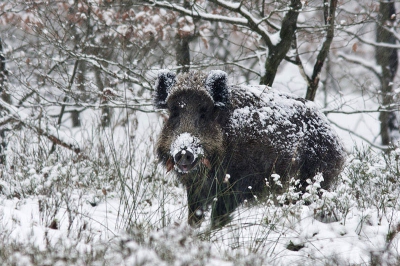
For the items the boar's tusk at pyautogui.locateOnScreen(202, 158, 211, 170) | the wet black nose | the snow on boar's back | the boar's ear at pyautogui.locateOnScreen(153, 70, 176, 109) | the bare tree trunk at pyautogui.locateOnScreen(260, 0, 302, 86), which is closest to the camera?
the wet black nose

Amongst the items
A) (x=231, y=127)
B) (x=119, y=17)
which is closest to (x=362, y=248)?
(x=231, y=127)

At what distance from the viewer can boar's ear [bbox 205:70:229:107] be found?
5.61 metres

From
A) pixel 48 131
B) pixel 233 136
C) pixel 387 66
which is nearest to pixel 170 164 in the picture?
pixel 233 136

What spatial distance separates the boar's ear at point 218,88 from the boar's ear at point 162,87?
0.48 m

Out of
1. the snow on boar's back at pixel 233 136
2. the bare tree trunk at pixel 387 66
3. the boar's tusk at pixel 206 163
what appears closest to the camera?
the boar's tusk at pixel 206 163

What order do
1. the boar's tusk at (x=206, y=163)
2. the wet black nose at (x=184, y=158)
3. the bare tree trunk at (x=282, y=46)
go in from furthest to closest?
the bare tree trunk at (x=282, y=46) < the boar's tusk at (x=206, y=163) < the wet black nose at (x=184, y=158)

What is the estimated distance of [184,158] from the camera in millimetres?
4930

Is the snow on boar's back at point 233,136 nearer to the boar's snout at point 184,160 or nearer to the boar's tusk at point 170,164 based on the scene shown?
the boar's tusk at point 170,164

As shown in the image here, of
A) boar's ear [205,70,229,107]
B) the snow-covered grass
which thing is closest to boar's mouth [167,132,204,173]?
the snow-covered grass

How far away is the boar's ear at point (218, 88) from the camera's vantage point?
5609 millimetres

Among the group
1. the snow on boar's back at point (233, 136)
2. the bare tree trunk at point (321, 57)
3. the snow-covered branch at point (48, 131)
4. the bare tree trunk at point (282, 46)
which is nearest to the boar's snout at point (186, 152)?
the snow on boar's back at point (233, 136)

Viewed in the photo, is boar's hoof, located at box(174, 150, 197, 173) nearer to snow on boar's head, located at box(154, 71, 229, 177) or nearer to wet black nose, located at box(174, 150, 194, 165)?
wet black nose, located at box(174, 150, 194, 165)

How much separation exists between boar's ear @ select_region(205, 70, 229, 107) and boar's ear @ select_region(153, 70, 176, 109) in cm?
48

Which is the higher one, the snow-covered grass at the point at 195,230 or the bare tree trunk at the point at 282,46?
the bare tree trunk at the point at 282,46
